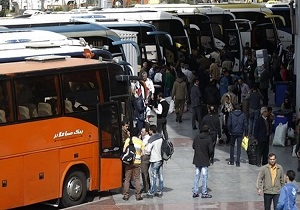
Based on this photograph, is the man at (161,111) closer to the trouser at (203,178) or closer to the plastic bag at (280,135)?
the plastic bag at (280,135)

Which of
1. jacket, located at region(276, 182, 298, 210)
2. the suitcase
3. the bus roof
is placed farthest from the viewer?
the suitcase

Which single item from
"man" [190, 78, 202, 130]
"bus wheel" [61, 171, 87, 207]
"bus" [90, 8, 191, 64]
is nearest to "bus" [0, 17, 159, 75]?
"bus" [90, 8, 191, 64]

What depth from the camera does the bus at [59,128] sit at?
17375 millimetres

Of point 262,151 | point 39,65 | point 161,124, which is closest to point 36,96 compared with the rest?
point 39,65

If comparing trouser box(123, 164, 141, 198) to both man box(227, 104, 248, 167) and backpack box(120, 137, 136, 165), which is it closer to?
backpack box(120, 137, 136, 165)

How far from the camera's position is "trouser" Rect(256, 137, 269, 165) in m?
21.8

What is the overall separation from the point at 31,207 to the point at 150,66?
52.7 ft

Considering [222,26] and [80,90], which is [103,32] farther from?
[222,26]

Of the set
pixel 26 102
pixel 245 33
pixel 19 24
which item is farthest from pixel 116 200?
pixel 245 33

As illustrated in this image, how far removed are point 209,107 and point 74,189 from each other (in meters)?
4.90

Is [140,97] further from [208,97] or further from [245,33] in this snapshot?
[245,33]

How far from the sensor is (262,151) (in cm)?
2194

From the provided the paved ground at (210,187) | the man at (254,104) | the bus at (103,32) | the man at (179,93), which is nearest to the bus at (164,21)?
the bus at (103,32)

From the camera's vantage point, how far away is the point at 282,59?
38.0 metres
